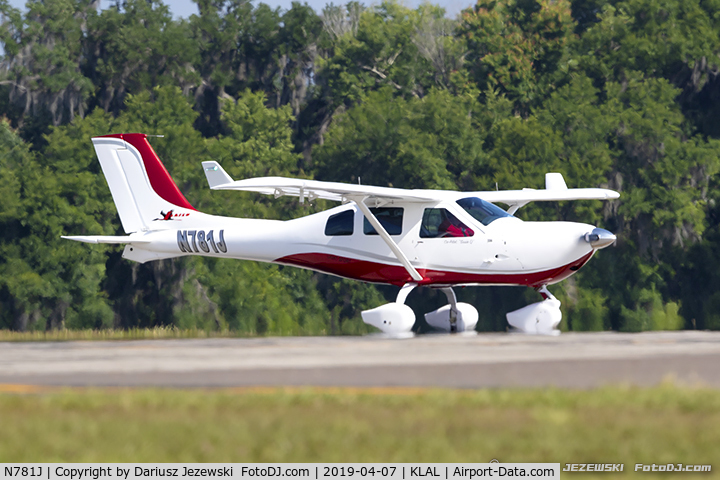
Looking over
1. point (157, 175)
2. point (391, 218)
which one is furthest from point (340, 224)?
point (157, 175)

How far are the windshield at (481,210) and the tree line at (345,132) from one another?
15.7 m

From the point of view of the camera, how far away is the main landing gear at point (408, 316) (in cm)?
1941

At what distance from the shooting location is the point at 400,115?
138ft

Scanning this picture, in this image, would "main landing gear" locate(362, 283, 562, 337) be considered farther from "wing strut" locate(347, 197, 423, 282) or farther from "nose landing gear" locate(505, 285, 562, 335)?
"wing strut" locate(347, 197, 423, 282)

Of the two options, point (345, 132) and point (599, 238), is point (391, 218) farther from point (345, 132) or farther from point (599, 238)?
point (345, 132)

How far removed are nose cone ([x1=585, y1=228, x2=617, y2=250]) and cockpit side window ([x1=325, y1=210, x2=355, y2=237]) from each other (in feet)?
15.2

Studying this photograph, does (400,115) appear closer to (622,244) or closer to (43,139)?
(622,244)

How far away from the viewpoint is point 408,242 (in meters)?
20.6

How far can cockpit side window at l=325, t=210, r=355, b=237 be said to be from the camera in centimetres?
2130

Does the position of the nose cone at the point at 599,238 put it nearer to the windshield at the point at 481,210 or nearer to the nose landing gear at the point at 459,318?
the windshield at the point at 481,210

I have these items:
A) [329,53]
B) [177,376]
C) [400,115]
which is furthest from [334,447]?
[329,53]

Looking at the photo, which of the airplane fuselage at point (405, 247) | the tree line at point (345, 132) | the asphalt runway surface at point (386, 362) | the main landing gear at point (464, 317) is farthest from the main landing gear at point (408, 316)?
the tree line at point (345, 132)

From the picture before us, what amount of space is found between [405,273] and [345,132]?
2211 centimetres

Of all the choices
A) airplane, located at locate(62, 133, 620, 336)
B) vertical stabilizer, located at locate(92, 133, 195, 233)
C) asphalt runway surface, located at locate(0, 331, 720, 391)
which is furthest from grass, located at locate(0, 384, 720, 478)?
vertical stabilizer, located at locate(92, 133, 195, 233)
